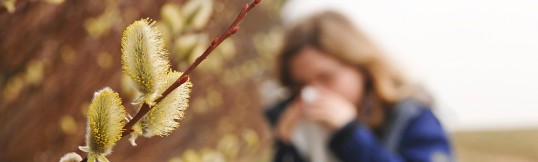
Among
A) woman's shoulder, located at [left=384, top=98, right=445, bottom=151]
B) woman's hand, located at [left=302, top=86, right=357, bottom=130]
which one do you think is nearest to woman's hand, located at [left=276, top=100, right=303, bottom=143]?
woman's hand, located at [left=302, top=86, right=357, bottom=130]

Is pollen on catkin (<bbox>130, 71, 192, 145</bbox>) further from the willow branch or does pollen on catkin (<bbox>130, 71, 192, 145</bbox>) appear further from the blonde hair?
the blonde hair

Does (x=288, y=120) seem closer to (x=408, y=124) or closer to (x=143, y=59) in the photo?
(x=408, y=124)

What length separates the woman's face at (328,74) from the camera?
5.16 ft

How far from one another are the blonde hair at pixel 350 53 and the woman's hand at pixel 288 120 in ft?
0.33

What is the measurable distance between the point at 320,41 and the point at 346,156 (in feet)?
1.11

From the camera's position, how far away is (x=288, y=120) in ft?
5.47

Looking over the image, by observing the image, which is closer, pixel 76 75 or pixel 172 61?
pixel 172 61

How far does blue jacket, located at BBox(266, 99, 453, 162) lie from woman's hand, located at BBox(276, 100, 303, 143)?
6 cm

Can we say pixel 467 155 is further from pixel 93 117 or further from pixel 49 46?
pixel 93 117

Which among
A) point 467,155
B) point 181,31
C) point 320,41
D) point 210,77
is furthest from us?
point 467,155

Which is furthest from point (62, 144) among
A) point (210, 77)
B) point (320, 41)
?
point (320, 41)

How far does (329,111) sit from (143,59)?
3.74 feet

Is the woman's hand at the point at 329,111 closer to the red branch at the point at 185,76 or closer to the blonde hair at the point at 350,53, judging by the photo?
the blonde hair at the point at 350,53

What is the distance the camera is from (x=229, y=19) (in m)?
1.47
